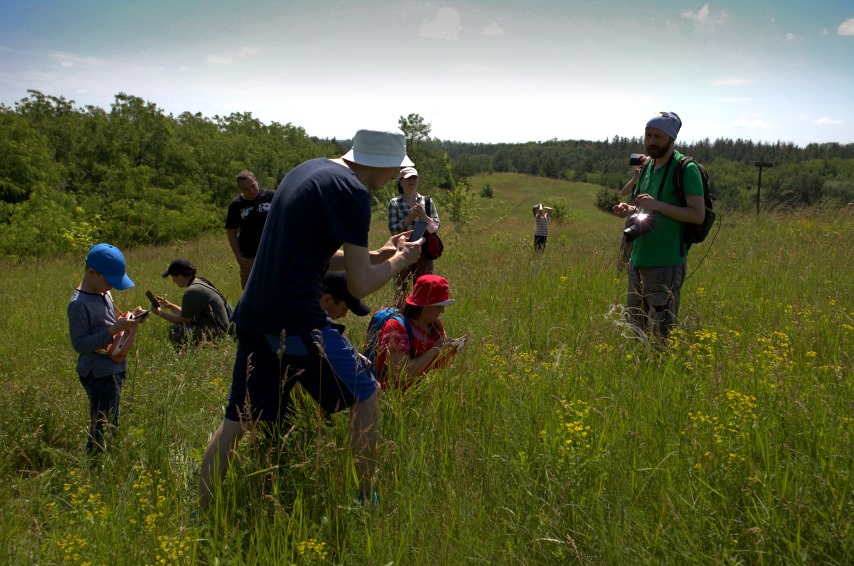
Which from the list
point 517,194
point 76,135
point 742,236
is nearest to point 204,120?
point 76,135

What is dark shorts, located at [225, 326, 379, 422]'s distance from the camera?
2400 mm

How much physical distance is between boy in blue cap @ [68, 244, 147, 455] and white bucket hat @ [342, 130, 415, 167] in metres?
1.94

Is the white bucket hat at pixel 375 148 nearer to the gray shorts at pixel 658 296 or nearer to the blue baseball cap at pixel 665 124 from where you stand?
the blue baseball cap at pixel 665 124

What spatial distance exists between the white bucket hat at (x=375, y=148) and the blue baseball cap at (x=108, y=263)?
1.94 m

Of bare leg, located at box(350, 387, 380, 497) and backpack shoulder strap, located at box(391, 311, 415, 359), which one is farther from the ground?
backpack shoulder strap, located at box(391, 311, 415, 359)

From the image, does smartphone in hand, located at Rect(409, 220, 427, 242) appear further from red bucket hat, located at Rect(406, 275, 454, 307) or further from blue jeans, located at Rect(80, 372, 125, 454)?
blue jeans, located at Rect(80, 372, 125, 454)

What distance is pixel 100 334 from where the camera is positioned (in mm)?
3594

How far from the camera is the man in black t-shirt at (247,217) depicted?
6.83 metres

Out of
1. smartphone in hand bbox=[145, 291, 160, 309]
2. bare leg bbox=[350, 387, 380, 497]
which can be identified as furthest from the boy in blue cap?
bare leg bbox=[350, 387, 380, 497]

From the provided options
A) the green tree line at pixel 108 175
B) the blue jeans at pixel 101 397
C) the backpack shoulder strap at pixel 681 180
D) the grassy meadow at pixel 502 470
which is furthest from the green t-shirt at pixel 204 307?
the green tree line at pixel 108 175

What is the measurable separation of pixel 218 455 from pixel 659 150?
3361mm

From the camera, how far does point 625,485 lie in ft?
7.39

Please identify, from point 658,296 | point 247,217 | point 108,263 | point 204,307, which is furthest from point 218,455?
point 247,217

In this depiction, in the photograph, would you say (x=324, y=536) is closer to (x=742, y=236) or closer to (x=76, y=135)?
(x=742, y=236)
